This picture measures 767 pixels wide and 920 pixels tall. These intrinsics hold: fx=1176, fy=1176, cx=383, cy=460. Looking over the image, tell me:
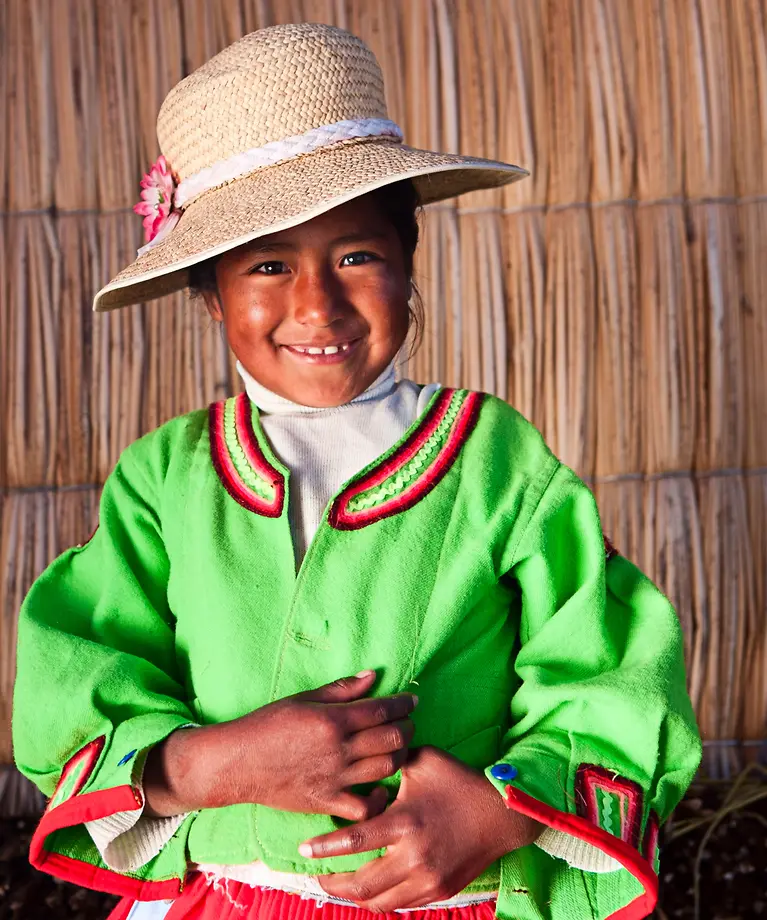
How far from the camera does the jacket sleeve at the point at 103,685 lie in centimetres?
131

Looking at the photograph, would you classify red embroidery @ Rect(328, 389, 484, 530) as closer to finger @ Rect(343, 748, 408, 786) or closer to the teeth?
the teeth

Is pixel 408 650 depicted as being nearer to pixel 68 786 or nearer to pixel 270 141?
pixel 68 786

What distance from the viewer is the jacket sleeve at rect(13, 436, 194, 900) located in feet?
4.31

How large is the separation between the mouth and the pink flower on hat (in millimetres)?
250

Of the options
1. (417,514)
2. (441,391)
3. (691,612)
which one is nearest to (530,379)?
(691,612)

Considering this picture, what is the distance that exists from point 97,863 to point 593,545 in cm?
71

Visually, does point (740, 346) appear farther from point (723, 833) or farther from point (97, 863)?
point (97, 863)

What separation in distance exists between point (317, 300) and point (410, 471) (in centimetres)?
24

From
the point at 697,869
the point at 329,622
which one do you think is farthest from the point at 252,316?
the point at 697,869

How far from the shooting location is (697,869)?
235 cm

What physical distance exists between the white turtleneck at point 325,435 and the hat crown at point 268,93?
299mm

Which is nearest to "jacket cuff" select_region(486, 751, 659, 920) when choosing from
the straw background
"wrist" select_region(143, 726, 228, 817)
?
"wrist" select_region(143, 726, 228, 817)

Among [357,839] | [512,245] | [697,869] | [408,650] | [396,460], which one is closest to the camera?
[357,839]

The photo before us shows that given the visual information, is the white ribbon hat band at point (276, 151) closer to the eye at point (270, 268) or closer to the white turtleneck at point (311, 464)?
the eye at point (270, 268)
